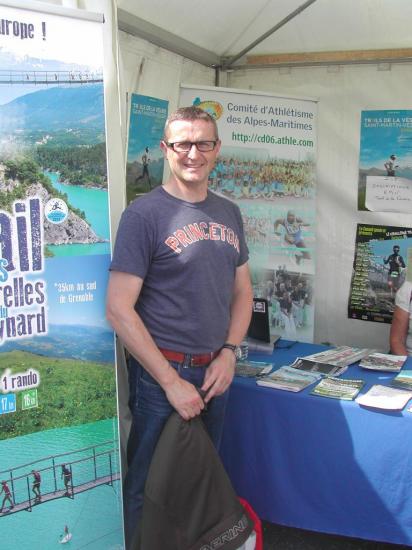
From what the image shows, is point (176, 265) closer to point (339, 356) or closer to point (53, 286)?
point (53, 286)

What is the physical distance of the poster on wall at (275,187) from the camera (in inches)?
131

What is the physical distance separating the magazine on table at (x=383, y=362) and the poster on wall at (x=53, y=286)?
4.29ft

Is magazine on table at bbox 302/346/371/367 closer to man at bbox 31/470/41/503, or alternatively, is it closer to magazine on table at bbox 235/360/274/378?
magazine on table at bbox 235/360/274/378

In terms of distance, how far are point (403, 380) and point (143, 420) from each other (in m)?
1.18

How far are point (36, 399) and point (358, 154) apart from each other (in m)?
2.42

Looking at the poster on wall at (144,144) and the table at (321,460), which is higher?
the poster on wall at (144,144)

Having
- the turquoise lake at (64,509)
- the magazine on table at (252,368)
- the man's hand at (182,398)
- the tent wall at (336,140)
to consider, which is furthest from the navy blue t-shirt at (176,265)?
the tent wall at (336,140)

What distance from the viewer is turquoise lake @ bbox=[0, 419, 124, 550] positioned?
1685 mm

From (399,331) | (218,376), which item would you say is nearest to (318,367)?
(399,331)

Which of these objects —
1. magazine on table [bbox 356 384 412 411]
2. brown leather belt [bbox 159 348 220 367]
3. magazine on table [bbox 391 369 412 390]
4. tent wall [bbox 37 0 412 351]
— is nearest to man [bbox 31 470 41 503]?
brown leather belt [bbox 159 348 220 367]

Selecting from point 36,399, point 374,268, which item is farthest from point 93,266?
point 374,268

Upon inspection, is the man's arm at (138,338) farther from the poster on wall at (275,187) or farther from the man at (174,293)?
the poster on wall at (275,187)

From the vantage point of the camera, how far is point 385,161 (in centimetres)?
333

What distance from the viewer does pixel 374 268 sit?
→ 343 cm
